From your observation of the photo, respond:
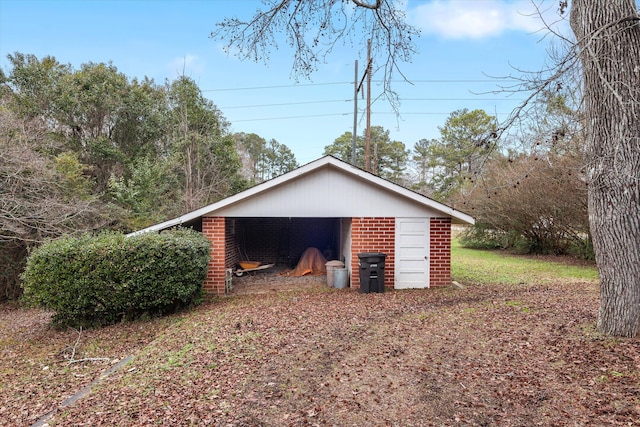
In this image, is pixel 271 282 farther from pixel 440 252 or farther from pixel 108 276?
pixel 440 252

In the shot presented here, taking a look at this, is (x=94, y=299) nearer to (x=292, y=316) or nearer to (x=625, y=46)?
(x=292, y=316)

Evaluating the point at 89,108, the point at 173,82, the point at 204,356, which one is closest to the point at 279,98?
the point at 173,82

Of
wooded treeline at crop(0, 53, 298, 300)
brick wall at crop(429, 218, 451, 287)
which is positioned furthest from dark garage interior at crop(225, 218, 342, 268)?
brick wall at crop(429, 218, 451, 287)

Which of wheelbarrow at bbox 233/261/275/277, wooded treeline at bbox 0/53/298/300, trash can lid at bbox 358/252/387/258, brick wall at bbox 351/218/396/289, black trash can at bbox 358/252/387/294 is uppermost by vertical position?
wooded treeline at bbox 0/53/298/300

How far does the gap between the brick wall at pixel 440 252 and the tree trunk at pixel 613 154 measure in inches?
190

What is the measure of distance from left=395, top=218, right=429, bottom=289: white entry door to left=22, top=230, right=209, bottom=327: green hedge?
5.07m

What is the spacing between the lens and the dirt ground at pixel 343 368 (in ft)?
11.2

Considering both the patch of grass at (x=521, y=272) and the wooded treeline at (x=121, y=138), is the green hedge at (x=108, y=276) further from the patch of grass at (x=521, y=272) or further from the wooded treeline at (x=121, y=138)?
the patch of grass at (x=521, y=272)

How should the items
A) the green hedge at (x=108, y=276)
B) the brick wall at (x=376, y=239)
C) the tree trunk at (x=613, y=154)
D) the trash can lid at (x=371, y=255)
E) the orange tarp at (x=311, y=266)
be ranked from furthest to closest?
the orange tarp at (x=311, y=266) < the brick wall at (x=376, y=239) < the trash can lid at (x=371, y=255) < the green hedge at (x=108, y=276) < the tree trunk at (x=613, y=154)

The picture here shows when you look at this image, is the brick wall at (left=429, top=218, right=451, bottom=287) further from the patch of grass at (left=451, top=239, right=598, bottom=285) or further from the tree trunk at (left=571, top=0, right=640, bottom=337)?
the tree trunk at (left=571, top=0, right=640, bottom=337)

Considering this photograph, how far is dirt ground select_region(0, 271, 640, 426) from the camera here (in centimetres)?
341

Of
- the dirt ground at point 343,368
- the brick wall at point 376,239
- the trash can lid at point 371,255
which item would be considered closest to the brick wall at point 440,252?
the brick wall at point 376,239

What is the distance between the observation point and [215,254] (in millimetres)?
9398

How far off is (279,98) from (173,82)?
24.8 feet
